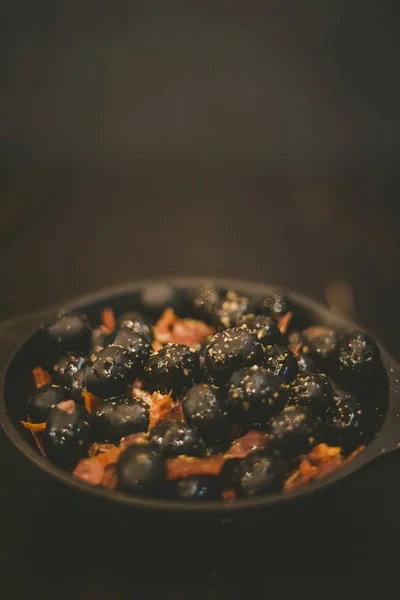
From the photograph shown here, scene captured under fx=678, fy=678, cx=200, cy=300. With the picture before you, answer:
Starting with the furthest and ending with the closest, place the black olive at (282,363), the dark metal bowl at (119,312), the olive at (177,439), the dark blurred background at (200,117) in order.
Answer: the dark blurred background at (200,117) → the black olive at (282,363) → the olive at (177,439) → the dark metal bowl at (119,312)

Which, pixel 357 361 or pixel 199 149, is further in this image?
pixel 199 149

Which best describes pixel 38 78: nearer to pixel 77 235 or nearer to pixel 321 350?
pixel 77 235

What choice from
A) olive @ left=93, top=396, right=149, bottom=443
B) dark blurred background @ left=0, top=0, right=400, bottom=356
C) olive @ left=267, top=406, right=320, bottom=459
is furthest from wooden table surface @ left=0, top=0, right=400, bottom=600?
olive @ left=93, top=396, right=149, bottom=443

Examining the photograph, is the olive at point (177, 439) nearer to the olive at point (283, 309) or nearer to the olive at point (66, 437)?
the olive at point (66, 437)

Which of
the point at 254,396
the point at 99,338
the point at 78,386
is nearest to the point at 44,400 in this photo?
the point at 78,386

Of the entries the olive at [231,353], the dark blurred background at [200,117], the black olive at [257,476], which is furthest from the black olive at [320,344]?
the dark blurred background at [200,117]

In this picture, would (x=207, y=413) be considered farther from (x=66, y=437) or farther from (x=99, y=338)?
(x=99, y=338)

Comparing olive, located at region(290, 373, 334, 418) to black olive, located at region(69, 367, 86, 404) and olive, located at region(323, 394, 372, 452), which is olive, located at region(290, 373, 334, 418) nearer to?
olive, located at region(323, 394, 372, 452)
